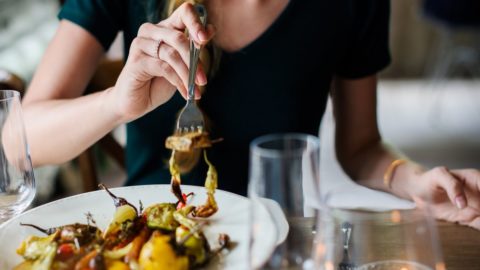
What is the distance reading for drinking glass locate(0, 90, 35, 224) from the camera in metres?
0.74

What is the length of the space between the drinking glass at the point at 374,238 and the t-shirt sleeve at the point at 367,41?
62 cm

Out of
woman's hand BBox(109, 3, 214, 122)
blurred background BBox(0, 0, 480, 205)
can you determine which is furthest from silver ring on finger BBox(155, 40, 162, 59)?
blurred background BBox(0, 0, 480, 205)

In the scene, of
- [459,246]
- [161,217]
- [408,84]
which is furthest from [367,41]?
[408,84]

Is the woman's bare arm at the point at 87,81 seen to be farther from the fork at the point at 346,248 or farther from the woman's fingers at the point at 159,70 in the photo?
the fork at the point at 346,248

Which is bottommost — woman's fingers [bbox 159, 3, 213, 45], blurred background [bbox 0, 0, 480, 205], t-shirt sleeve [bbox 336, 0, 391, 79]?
blurred background [bbox 0, 0, 480, 205]

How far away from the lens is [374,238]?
58 centimetres

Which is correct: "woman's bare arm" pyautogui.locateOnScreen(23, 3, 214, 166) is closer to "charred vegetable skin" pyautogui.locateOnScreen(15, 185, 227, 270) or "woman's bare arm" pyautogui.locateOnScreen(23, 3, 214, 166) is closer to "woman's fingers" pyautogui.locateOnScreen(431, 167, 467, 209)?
"charred vegetable skin" pyautogui.locateOnScreen(15, 185, 227, 270)

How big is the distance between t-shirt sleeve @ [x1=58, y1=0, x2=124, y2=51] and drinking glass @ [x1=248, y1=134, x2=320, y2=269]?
0.62 meters

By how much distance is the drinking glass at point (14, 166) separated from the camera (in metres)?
0.74

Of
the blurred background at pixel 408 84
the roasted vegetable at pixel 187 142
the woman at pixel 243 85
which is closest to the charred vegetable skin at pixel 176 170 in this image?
the roasted vegetable at pixel 187 142

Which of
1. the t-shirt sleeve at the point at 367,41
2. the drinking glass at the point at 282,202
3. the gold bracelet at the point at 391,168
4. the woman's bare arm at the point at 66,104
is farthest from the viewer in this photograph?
the t-shirt sleeve at the point at 367,41

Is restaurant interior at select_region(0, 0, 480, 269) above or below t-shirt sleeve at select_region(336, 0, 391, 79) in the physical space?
below

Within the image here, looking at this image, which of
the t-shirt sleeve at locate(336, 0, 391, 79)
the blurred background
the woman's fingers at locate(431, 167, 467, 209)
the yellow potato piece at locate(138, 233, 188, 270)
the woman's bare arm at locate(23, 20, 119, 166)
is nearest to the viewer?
the yellow potato piece at locate(138, 233, 188, 270)

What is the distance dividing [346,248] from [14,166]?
405 mm
